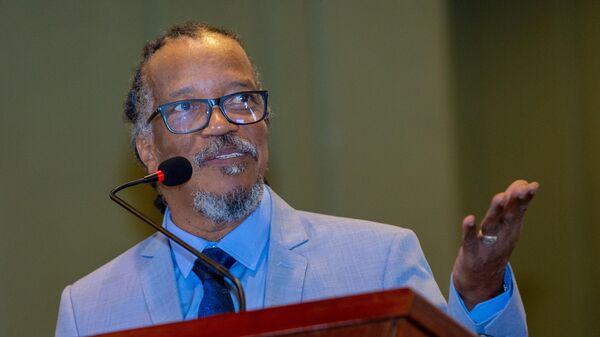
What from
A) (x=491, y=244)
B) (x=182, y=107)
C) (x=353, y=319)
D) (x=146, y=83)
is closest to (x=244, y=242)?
A: (x=182, y=107)

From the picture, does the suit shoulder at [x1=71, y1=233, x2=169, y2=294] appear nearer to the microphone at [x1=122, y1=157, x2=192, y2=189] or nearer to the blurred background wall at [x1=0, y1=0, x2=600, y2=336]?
the microphone at [x1=122, y1=157, x2=192, y2=189]

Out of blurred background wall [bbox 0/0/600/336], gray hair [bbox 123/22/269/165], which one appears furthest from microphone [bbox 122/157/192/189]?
blurred background wall [bbox 0/0/600/336]

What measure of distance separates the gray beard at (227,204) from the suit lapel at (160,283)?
14cm

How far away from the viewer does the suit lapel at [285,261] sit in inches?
81.2

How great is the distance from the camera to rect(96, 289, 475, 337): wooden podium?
1.14 metres

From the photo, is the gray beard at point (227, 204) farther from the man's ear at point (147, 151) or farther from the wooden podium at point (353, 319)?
the wooden podium at point (353, 319)

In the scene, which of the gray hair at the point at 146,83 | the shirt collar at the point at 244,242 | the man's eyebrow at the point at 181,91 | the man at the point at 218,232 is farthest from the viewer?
the gray hair at the point at 146,83

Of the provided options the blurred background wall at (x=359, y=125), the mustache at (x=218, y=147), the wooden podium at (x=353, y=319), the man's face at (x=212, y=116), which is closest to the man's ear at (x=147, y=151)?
the man's face at (x=212, y=116)

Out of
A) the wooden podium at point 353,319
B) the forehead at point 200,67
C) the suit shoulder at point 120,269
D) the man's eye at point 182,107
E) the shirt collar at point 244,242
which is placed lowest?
the suit shoulder at point 120,269

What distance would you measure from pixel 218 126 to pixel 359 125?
3.85ft

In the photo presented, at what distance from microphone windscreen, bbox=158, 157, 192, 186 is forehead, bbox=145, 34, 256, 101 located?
34 centimetres

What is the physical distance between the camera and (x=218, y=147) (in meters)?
2.26

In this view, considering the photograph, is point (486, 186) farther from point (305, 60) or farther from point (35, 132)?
point (35, 132)

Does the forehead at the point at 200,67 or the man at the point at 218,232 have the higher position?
the forehead at the point at 200,67
